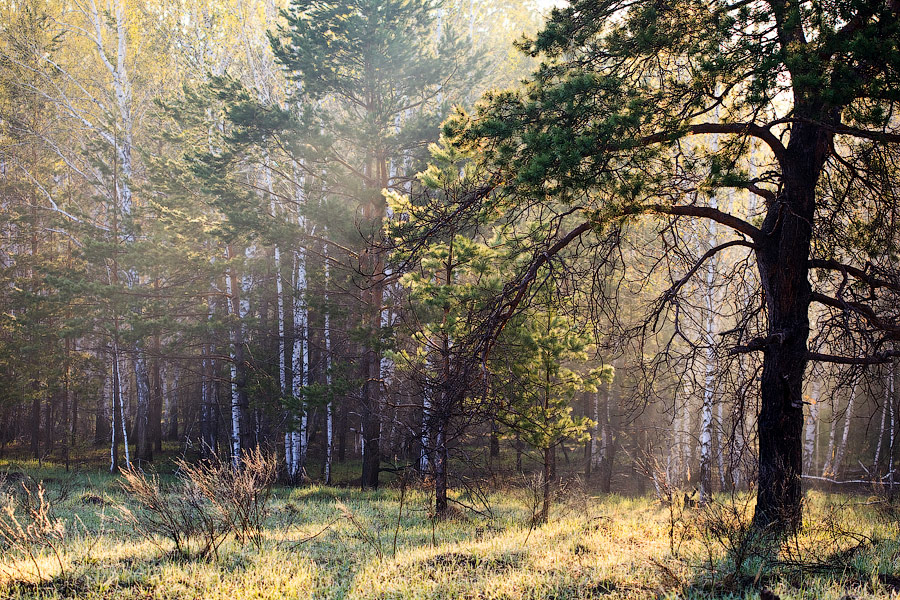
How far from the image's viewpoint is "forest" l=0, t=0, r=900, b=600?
584cm

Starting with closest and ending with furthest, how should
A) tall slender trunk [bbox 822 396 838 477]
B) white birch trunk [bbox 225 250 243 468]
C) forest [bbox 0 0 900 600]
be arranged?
forest [bbox 0 0 900 600]
tall slender trunk [bbox 822 396 838 477]
white birch trunk [bbox 225 250 243 468]

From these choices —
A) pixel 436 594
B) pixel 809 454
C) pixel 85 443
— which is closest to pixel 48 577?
pixel 436 594

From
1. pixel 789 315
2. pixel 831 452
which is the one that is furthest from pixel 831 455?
pixel 789 315

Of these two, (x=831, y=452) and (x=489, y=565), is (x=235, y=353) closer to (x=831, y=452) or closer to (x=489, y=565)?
(x=489, y=565)

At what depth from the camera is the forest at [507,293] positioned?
230 inches

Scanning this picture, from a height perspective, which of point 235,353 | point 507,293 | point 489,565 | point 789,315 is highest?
point 507,293

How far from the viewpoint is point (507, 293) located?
719 cm

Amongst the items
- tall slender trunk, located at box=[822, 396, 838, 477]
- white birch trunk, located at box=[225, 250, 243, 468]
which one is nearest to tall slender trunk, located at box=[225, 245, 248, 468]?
white birch trunk, located at box=[225, 250, 243, 468]

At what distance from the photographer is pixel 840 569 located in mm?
5309

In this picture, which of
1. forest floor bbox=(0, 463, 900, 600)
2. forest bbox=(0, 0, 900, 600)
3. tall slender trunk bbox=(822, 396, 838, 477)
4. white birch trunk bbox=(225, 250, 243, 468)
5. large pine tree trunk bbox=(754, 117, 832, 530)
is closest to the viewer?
forest floor bbox=(0, 463, 900, 600)

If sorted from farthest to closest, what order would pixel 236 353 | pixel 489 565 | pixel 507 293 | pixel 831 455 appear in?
pixel 236 353 → pixel 831 455 → pixel 507 293 → pixel 489 565

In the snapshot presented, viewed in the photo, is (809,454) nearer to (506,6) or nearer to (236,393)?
(236,393)

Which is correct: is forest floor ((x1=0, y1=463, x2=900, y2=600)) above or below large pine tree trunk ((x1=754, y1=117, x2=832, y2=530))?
below

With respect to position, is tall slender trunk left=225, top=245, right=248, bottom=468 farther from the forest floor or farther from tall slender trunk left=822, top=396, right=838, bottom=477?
tall slender trunk left=822, top=396, right=838, bottom=477
